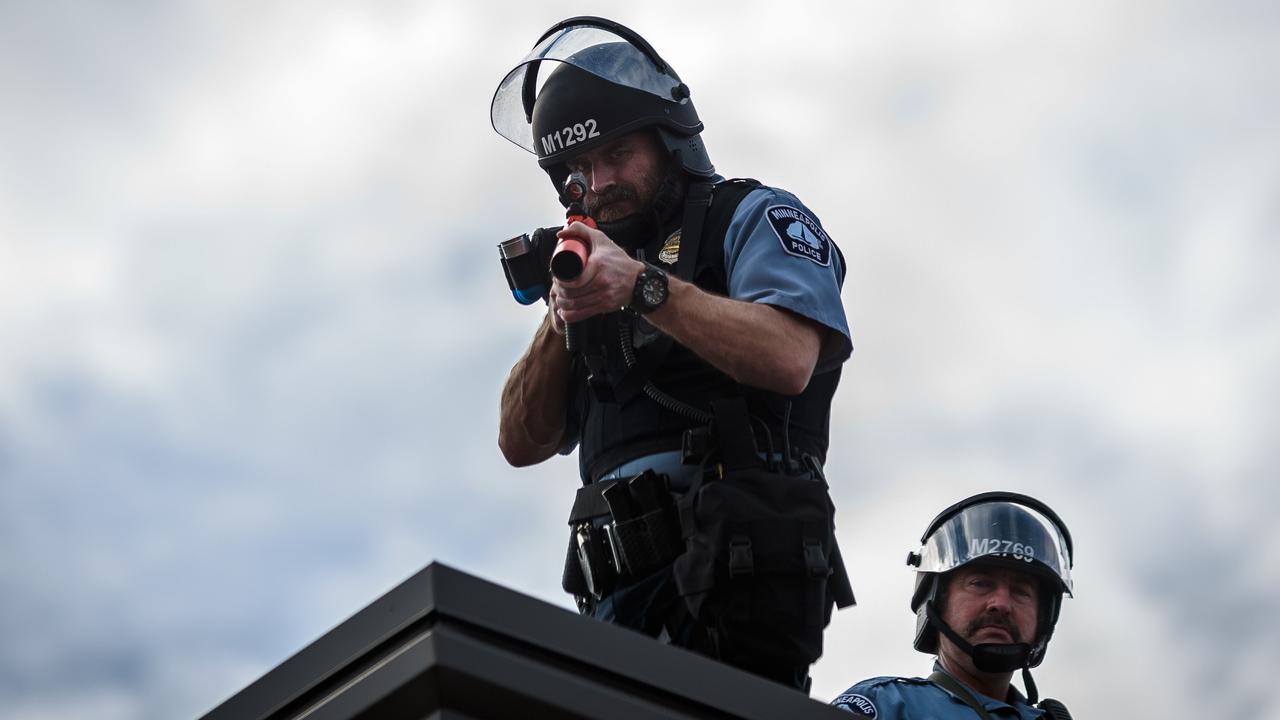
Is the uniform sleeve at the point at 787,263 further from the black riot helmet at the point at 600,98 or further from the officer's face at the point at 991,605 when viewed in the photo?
the officer's face at the point at 991,605

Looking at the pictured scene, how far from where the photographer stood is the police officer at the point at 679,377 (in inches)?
140

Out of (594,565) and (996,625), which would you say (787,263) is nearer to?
(594,565)

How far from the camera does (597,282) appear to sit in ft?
11.8

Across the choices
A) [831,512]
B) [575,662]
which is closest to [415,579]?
[575,662]

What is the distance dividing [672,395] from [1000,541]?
194 cm

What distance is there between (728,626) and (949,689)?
1748 mm

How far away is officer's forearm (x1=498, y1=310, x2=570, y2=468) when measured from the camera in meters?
4.16

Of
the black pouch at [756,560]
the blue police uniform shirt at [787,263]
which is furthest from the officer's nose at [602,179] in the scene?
the black pouch at [756,560]

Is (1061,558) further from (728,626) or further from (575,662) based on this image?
(575,662)

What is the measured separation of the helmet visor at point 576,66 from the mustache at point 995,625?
6.71 feet

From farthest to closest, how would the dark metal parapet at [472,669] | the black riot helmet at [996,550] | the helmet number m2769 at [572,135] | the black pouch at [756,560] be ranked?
the black riot helmet at [996,550]
the helmet number m2769 at [572,135]
the black pouch at [756,560]
the dark metal parapet at [472,669]

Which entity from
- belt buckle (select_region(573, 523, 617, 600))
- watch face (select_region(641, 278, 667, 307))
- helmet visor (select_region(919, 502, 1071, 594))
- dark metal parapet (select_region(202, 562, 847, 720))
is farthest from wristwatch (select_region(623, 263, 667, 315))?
helmet visor (select_region(919, 502, 1071, 594))

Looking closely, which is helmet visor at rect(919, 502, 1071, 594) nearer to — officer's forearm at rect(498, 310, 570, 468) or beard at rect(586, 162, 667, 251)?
officer's forearm at rect(498, 310, 570, 468)

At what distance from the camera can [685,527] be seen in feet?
12.0
